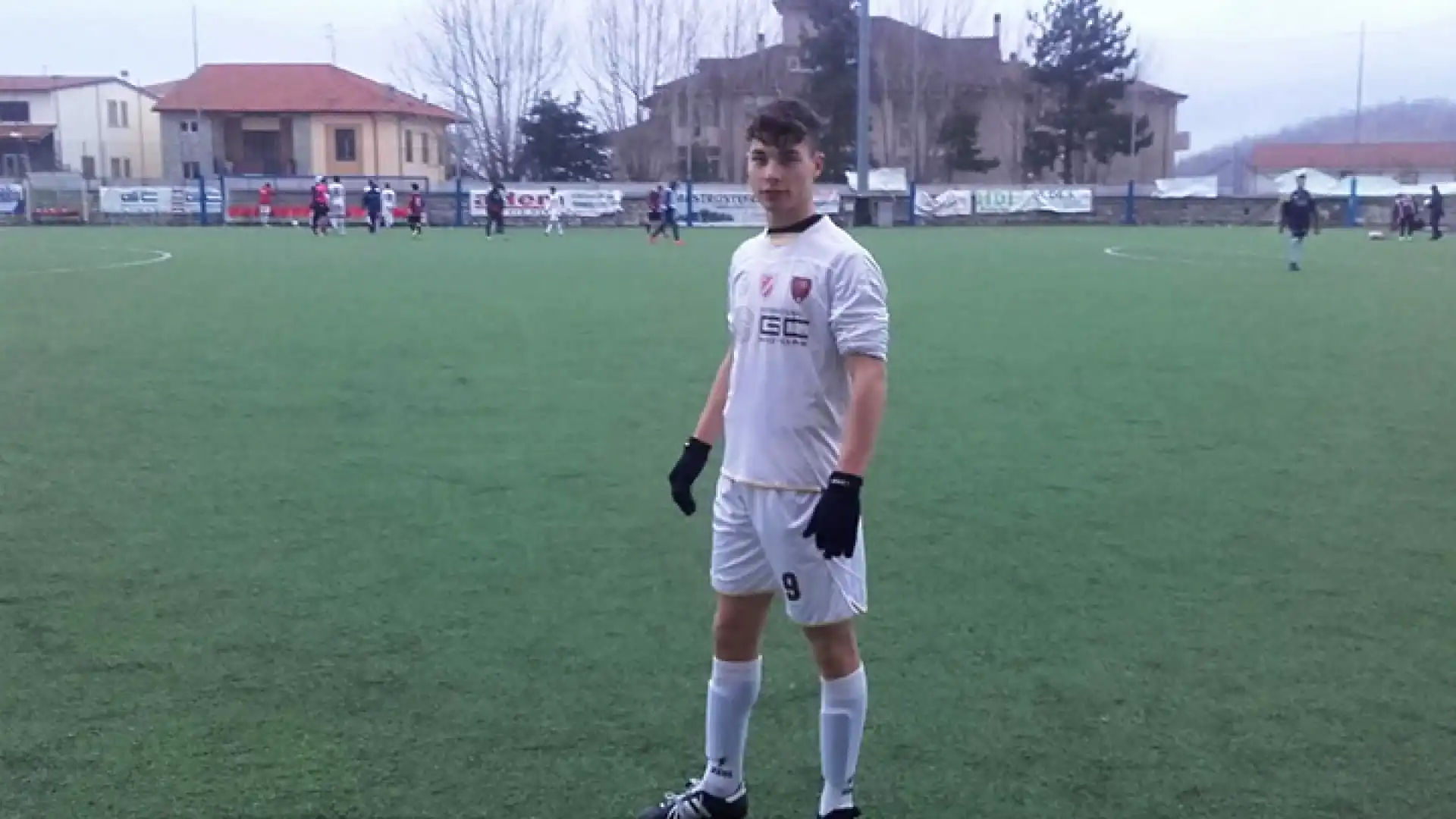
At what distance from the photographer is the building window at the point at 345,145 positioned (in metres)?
A: 66.3

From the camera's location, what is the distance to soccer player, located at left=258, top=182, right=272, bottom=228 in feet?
150

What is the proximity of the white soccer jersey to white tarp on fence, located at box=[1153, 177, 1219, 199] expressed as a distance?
164ft

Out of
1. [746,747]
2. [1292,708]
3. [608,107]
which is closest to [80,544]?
[746,747]

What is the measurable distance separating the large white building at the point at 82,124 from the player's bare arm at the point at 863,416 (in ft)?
229

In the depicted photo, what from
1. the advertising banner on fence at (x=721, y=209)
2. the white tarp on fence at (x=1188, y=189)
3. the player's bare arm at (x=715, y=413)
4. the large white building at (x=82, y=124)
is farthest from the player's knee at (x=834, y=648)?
the large white building at (x=82, y=124)

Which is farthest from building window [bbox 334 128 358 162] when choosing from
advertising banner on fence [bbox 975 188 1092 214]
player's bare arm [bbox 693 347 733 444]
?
player's bare arm [bbox 693 347 733 444]

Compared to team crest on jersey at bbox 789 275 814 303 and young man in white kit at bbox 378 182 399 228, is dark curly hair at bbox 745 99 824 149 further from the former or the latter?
young man in white kit at bbox 378 182 399 228

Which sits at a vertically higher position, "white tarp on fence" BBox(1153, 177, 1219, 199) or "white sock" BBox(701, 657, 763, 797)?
"white tarp on fence" BBox(1153, 177, 1219, 199)

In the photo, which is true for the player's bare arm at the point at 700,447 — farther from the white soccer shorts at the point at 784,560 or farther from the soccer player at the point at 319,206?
the soccer player at the point at 319,206

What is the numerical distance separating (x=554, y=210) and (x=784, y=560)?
40.1 m

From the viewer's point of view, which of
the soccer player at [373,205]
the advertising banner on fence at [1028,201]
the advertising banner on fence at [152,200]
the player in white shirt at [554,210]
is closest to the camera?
the soccer player at [373,205]

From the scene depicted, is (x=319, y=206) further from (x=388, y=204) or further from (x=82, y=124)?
(x=82, y=124)

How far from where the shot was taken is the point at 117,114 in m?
82.0

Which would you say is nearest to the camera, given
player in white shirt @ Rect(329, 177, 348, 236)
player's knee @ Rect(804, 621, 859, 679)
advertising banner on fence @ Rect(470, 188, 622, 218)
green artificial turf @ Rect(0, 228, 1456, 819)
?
player's knee @ Rect(804, 621, 859, 679)
